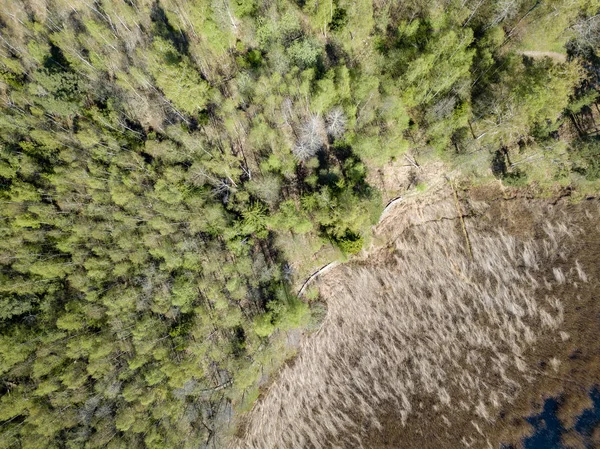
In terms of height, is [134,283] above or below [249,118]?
below

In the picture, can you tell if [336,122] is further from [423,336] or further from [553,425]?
[553,425]

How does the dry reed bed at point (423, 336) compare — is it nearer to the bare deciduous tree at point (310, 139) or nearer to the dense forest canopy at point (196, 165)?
the dense forest canopy at point (196, 165)

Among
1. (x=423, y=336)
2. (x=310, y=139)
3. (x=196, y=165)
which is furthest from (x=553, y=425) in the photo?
(x=196, y=165)

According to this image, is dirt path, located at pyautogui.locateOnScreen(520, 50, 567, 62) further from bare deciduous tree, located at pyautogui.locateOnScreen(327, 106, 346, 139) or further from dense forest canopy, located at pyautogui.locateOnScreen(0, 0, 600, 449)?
bare deciduous tree, located at pyautogui.locateOnScreen(327, 106, 346, 139)

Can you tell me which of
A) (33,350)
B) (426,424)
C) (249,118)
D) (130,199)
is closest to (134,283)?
(130,199)

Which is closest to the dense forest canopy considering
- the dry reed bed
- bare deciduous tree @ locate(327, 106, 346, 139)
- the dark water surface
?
bare deciduous tree @ locate(327, 106, 346, 139)

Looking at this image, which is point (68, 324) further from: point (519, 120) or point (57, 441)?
point (519, 120)
